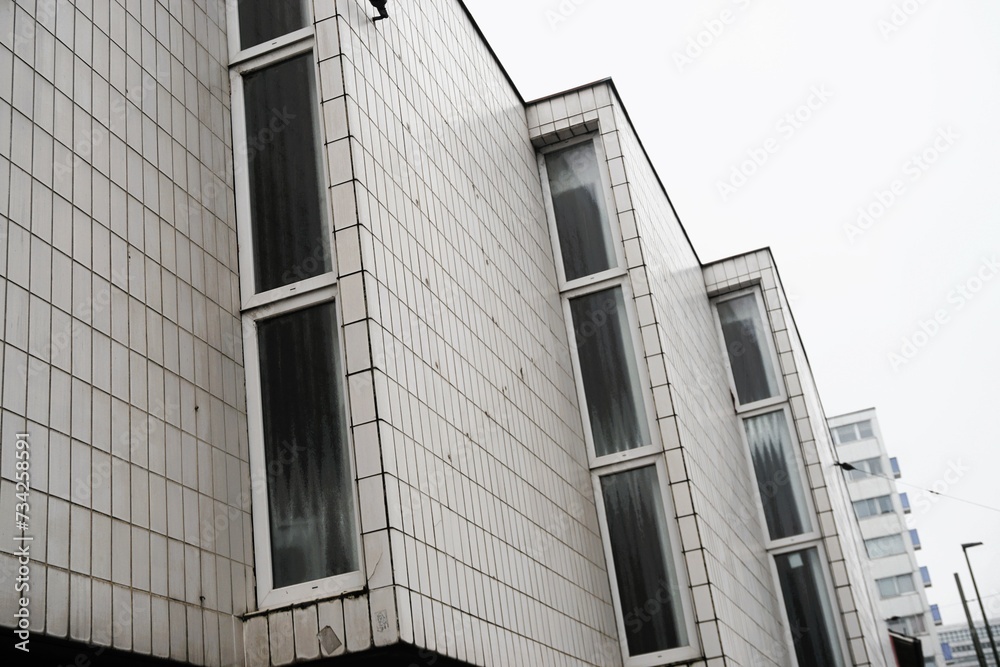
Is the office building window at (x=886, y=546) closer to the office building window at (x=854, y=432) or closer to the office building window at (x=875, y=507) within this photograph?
the office building window at (x=875, y=507)

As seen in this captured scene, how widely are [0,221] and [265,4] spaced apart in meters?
3.75

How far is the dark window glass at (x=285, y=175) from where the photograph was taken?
26.7 feet

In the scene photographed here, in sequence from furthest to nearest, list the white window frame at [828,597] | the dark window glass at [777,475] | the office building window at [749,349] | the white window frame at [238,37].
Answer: the office building window at [749,349], the dark window glass at [777,475], the white window frame at [828,597], the white window frame at [238,37]

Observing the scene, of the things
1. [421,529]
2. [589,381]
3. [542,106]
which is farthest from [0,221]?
[542,106]

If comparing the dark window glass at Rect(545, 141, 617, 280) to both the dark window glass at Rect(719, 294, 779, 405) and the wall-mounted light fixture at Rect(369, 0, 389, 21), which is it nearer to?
the wall-mounted light fixture at Rect(369, 0, 389, 21)

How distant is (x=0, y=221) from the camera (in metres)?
6.12

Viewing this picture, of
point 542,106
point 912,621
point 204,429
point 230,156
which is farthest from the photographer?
point 912,621

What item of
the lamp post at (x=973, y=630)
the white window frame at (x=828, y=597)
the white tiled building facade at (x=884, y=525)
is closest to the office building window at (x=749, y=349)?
the white window frame at (x=828, y=597)

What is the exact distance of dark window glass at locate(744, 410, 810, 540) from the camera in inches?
691

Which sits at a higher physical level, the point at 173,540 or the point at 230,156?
the point at 230,156

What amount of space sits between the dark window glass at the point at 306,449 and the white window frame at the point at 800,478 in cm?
1146

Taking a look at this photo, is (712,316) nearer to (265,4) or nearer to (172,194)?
(265,4)

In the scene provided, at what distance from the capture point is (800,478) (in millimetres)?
17891
